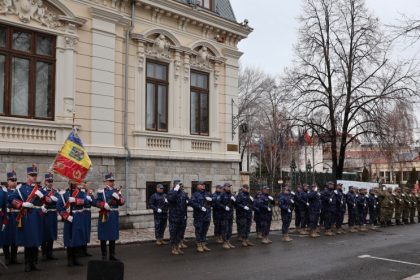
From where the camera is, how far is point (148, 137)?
18141 mm

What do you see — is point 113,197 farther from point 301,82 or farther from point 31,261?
point 301,82

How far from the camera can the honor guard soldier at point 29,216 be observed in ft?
34.0

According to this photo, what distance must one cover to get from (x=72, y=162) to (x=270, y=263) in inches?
205

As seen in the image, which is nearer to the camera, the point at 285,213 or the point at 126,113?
A: the point at 285,213

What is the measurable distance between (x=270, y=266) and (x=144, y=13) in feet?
35.5

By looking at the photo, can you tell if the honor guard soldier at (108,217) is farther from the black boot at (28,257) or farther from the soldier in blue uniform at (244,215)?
the soldier in blue uniform at (244,215)

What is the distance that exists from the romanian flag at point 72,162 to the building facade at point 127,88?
3037 millimetres

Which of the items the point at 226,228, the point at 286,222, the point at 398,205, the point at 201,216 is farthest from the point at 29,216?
the point at 398,205

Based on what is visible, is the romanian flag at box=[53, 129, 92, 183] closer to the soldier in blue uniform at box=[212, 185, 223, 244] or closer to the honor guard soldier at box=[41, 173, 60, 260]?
the honor guard soldier at box=[41, 173, 60, 260]

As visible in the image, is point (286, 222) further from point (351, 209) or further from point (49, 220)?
point (49, 220)

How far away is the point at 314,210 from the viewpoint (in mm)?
18016

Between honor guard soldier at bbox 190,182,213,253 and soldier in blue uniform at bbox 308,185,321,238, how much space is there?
17.2 feet

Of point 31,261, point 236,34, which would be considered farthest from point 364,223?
point 31,261

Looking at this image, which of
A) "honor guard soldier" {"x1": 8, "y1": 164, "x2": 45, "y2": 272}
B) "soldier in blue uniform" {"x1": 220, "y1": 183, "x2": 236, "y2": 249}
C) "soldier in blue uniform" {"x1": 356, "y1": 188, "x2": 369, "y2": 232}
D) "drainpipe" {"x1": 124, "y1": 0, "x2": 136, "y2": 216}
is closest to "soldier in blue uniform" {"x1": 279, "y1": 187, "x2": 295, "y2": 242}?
"soldier in blue uniform" {"x1": 220, "y1": 183, "x2": 236, "y2": 249}
